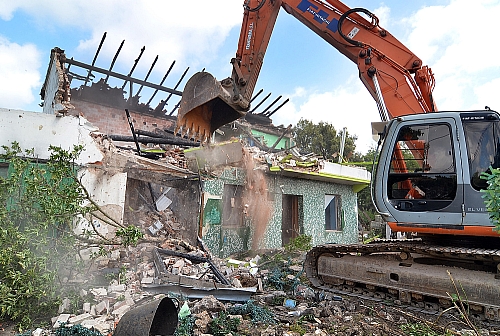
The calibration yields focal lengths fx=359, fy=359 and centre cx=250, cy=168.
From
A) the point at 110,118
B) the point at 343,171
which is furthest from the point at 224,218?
the point at 110,118

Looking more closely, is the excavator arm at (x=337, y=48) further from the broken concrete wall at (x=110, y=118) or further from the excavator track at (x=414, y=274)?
the broken concrete wall at (x=110, y=118)

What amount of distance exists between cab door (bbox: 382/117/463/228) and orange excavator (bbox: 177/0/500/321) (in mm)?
13

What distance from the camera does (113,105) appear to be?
16953 mm

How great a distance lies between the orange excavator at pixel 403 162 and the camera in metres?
4.64

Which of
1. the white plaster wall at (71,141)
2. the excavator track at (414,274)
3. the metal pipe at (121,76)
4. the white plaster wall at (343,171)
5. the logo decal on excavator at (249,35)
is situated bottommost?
the excavator track at (414,274)

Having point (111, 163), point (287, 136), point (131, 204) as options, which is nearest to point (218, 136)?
point (287, 136)

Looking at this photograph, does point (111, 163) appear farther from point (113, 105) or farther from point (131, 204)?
point (113, 105)

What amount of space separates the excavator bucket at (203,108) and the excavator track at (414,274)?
2.73 metres

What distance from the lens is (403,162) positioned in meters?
5.28

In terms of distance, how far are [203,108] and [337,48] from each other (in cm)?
268

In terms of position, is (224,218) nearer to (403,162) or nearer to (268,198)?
(268,198)

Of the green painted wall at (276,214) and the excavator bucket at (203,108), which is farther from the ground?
the excavator bucket at (203,108)

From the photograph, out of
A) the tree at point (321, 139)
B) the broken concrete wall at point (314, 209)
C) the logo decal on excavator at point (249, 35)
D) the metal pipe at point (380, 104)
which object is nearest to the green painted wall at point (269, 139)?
the tree at point (321, 139)

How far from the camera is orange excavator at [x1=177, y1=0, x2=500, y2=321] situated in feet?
15.2
